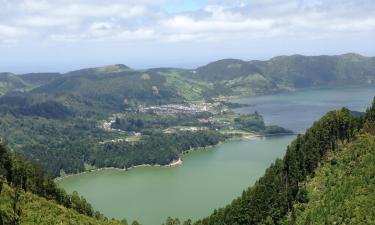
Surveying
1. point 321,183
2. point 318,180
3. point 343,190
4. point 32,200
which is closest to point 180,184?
point 318,180

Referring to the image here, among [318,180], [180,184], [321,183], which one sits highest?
[318,180]

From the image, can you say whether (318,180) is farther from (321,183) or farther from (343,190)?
(343,190)

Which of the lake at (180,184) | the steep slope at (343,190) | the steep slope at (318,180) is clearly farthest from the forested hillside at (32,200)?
the steep slope at (343,190)

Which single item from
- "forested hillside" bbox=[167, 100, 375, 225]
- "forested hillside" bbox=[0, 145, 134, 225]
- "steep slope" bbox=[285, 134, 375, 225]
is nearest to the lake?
"forested hillside" bbox=[0, 145, 134, 225]

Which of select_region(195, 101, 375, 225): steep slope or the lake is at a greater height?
select_region(195, 101, 375, 225): steep slope

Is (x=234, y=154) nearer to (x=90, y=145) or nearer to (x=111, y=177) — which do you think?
(x=111, y=177)

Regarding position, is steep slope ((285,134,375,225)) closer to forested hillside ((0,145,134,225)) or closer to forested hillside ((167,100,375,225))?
forested hillside ((167,100,375,225))

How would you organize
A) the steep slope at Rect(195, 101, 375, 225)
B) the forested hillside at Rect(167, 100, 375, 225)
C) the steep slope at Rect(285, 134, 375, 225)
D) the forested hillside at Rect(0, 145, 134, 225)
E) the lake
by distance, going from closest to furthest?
the forested hillside at Rect(0, 145, 134, 225) → the steep slope at Rect(285, 134, 375, 225) → the forested hillside at Rect(167, 100, 375, 225) → the steep slope at Rect(195, 101, 375, 225) → the lake
